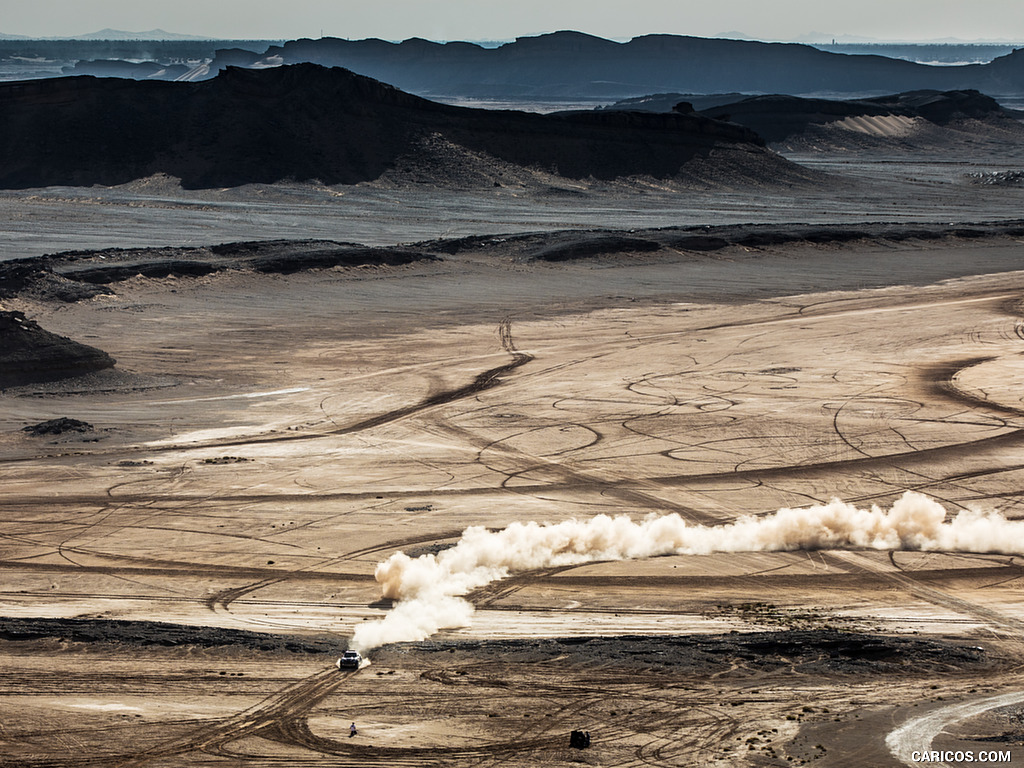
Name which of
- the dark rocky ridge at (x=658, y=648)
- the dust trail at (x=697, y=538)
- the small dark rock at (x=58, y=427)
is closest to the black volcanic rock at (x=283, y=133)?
the small dark rock at (x=58, y=427)

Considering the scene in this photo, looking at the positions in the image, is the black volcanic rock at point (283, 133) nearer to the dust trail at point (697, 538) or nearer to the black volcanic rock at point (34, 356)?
the black volcanic rock at point (34, 356)

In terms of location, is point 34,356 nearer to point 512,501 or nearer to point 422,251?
point 512,501

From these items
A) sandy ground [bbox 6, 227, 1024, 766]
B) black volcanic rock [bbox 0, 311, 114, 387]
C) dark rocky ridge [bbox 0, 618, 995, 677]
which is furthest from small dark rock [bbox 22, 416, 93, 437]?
dark rocky ridge [bbox 0, 618, 995, 677]

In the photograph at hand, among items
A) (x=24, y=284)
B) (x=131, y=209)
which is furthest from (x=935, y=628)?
(x=131, y=209)

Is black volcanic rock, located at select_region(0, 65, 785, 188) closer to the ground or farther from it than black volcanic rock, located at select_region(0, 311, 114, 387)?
farther from it

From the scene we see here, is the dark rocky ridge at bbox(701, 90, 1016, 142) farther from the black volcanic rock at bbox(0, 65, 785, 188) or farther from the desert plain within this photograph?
the desert plain
